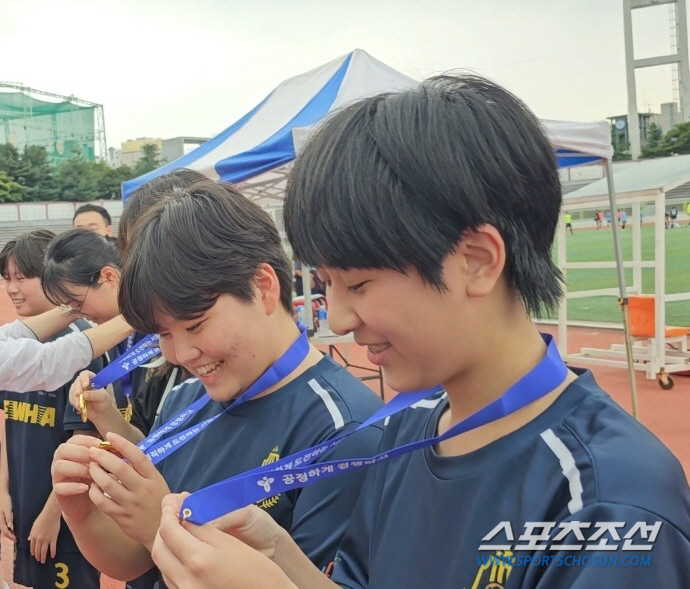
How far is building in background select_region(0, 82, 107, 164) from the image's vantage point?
62.1 metres

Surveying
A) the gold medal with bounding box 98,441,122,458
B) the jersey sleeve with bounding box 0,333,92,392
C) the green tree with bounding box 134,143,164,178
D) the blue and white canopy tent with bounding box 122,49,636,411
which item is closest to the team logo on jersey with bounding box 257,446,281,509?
the gold medal with bounding box 98,441,122,458

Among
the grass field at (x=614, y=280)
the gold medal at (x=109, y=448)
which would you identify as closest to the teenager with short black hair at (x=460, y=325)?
the gold medal at (x=109, y=448)

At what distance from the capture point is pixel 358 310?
108 cm

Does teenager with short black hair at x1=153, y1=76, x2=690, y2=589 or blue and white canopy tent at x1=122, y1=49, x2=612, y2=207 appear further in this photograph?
blue and white canopy tent at x1=122, y1=49, x2=612, y2=207

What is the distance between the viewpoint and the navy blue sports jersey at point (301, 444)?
153cm

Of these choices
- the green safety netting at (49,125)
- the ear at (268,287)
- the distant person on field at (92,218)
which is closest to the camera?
the ear at (268,287)

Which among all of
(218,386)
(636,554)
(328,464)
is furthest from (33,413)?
(636,554)

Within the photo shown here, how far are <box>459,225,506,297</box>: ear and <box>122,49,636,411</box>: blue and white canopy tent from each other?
4.05 metres

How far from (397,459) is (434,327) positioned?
0.34 metres

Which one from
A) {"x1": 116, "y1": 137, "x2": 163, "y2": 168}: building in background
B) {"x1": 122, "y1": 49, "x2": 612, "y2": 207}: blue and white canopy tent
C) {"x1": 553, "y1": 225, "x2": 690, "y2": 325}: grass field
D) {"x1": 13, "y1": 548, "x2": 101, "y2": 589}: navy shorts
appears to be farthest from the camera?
{"x1": 116, "y1": 137, "x2": 163, "y2": 168}: building in background

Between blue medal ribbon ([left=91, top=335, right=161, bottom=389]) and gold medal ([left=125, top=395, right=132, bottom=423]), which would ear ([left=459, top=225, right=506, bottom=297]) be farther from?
gold medal ([left=125, top=395, right=132, bottom=423])

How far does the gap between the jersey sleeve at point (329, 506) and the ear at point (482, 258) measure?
0.62 meters

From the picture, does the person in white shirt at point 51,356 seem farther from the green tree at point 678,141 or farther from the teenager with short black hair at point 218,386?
the green tree at point 678,141

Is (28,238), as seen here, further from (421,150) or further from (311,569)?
(421,150)
